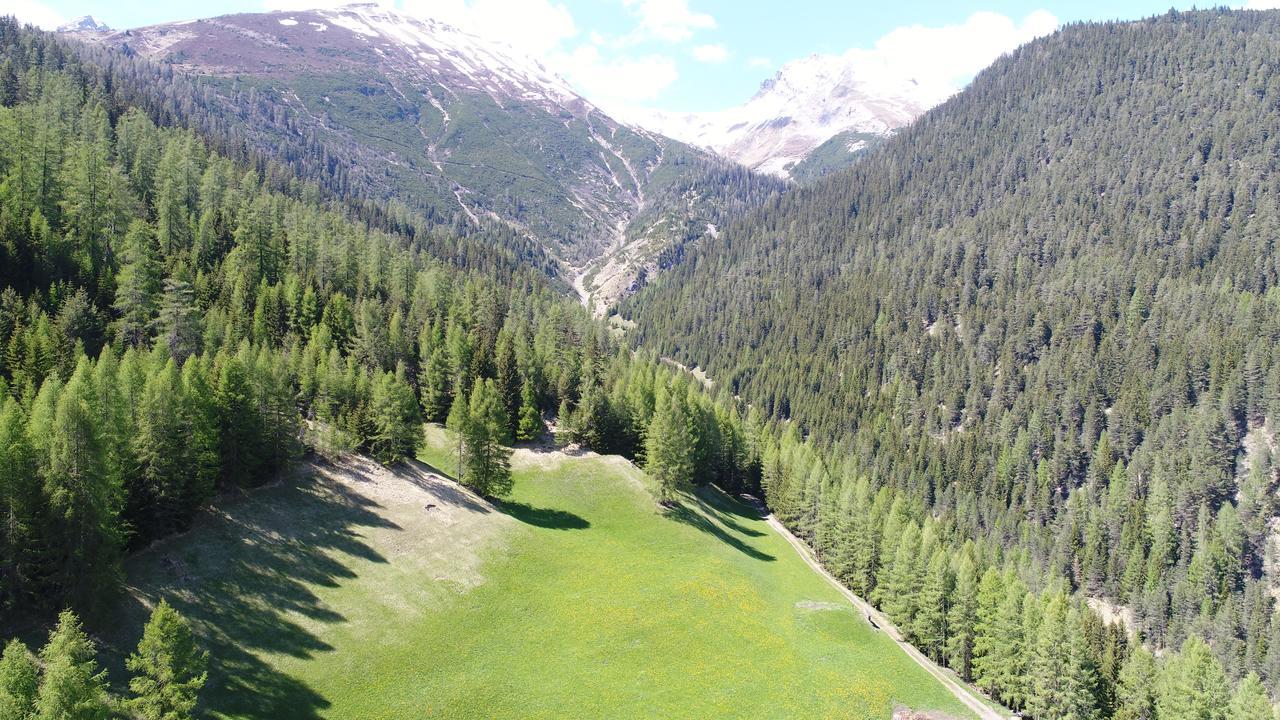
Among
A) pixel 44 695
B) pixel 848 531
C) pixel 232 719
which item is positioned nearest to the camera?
pixel 44 695

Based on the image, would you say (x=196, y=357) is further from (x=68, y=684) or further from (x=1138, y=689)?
(x=1138, y=689)

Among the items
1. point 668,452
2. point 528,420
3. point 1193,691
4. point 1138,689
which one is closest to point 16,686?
point 668,452

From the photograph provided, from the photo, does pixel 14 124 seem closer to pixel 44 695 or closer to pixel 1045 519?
pixel 44 695

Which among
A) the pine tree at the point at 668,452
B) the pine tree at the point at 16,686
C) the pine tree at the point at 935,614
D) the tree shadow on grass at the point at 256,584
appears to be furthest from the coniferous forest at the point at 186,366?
the pine tree at the point at 935,614

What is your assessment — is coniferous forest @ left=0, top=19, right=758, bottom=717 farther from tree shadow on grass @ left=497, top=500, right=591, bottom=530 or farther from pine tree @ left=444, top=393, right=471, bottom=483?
tree shadow on grass @ left=497, top=500, right=591, bottom=530

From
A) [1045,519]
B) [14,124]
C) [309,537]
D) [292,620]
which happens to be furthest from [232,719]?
[1045,519]
